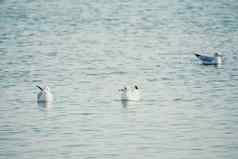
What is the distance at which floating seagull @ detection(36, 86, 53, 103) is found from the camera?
138ft

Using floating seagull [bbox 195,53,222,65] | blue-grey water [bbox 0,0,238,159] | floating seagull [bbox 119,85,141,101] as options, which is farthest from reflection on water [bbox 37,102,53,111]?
floating seagull [bbox 195,53,222,65]

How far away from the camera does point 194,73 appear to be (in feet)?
164

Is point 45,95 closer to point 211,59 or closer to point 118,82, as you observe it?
point 118,82

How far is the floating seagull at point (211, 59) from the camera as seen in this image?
51500 millimetres

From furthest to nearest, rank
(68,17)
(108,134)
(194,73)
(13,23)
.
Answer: (68,17)
(13,23)
(194,73)
(108,134)

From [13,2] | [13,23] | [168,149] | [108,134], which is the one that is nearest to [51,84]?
[108,134]

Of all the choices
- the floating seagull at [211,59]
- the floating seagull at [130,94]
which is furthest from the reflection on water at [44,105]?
the floating seagull at [211,59]

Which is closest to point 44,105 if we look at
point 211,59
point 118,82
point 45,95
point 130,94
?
point 45,95

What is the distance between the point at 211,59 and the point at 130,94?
400 inches

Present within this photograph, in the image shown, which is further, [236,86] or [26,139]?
[236,86]

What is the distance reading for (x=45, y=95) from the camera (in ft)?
137

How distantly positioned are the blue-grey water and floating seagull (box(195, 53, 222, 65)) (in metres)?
0.40

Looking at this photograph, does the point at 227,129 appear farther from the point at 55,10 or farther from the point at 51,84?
the point at 55,10

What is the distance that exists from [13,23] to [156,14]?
37.7 feet
